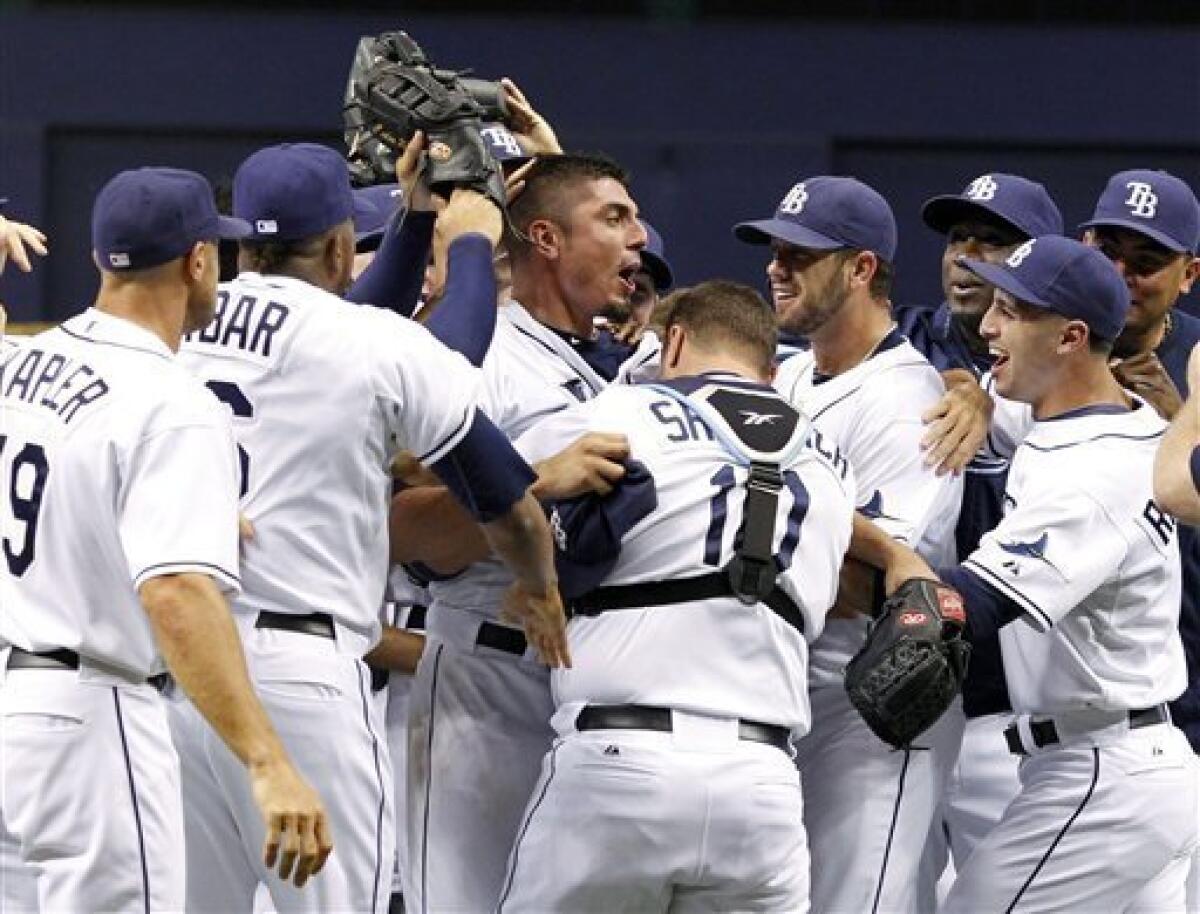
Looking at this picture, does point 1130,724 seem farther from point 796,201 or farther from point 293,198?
point 293,198

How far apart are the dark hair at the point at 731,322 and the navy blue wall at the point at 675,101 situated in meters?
6.27

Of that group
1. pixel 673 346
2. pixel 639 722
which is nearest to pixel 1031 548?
pixel 673 346

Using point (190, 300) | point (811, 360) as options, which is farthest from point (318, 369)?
point (811, 360)

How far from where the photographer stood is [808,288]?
596 centimetres

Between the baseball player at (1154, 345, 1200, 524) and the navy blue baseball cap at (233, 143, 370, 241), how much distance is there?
5.52 feet

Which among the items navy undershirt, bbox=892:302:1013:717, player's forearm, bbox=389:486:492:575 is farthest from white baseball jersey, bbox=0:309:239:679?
navy undershirt, bbox=892:302:1013:717

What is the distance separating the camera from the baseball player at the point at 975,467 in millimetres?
6078

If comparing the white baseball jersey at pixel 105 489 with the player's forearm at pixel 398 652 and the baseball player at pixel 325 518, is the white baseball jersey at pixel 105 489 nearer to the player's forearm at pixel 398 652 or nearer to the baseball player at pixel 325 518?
the baseball player at pixel 325 518

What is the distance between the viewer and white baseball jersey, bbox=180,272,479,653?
4.79m

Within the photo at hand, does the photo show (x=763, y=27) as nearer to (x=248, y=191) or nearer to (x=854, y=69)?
(x=854, y=69)

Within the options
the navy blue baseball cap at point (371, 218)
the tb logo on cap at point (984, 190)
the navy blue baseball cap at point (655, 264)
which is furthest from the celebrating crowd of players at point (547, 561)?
the navy blue baseball cap at point (655, 264)

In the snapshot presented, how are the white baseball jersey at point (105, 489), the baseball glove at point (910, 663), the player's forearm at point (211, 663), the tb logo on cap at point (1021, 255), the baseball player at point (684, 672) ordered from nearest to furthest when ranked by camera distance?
the player's forearm at point (211, 663) < the white baseball jersey at point (105, 489) < the baseball player at point (684, 672) < the baseball glove at point (910, 663) < the tb logo on cap at point (1021, 255)

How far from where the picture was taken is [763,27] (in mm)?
11531

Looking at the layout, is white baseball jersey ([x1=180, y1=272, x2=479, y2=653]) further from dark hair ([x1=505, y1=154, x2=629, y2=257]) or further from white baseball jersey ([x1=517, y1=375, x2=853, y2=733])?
dark hair ([x1=505, y1=154, x2=629, y2=257])
